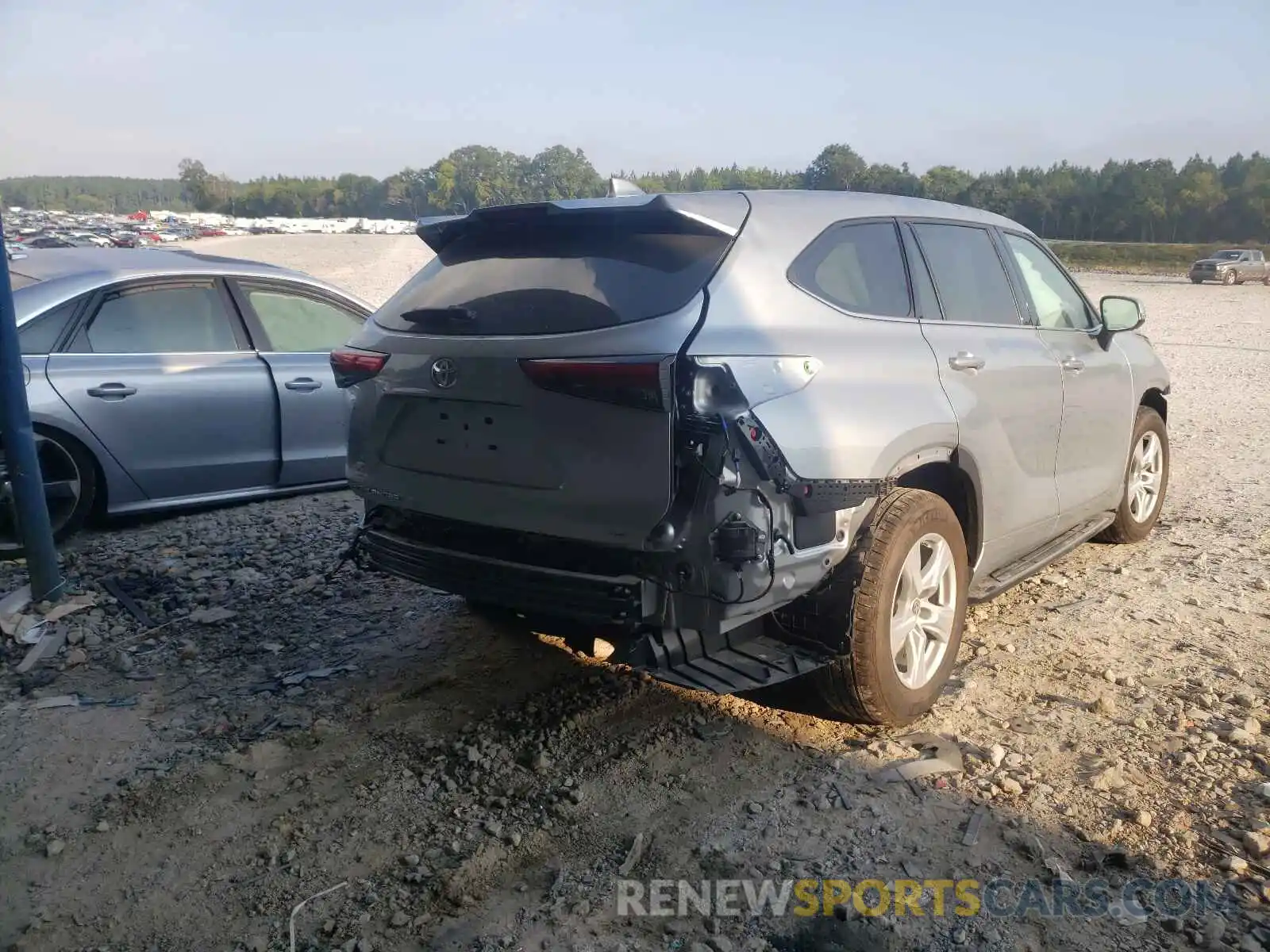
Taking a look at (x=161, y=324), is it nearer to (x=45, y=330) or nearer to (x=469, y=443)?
(x=45, y=330)

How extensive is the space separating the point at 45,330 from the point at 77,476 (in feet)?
2.65

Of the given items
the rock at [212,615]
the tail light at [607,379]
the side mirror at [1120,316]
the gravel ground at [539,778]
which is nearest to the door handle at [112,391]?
the gravel ground at [539,778]

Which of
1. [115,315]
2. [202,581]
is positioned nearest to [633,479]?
[202,581]

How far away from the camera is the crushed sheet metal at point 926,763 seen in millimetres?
3330

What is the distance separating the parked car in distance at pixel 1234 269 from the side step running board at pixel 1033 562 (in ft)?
142

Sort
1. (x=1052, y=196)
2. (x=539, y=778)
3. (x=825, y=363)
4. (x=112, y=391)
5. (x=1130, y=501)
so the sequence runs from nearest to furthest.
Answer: (x=825, y=363) → (x=539, y=778) → (x=112, y=391) → (x=1130, y=501) → (x=1052, y=196)

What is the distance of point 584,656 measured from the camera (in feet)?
13.8

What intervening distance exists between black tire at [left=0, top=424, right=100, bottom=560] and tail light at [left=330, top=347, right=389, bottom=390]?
2.65m

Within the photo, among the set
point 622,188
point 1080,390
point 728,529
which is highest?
point 622,188

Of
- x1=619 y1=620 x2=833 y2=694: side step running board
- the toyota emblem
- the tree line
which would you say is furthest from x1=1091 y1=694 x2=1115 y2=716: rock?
the tree line

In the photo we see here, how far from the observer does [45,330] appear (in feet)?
18.0

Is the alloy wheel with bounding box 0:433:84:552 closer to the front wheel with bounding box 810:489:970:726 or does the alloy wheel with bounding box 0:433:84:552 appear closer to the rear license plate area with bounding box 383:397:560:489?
the rear license plate area with bounding box 383:397:560:489

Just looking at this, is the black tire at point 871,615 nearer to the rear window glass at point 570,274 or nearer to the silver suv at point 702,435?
the silver suv at point 702,435

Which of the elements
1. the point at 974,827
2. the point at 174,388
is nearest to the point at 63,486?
the point at 174,388
